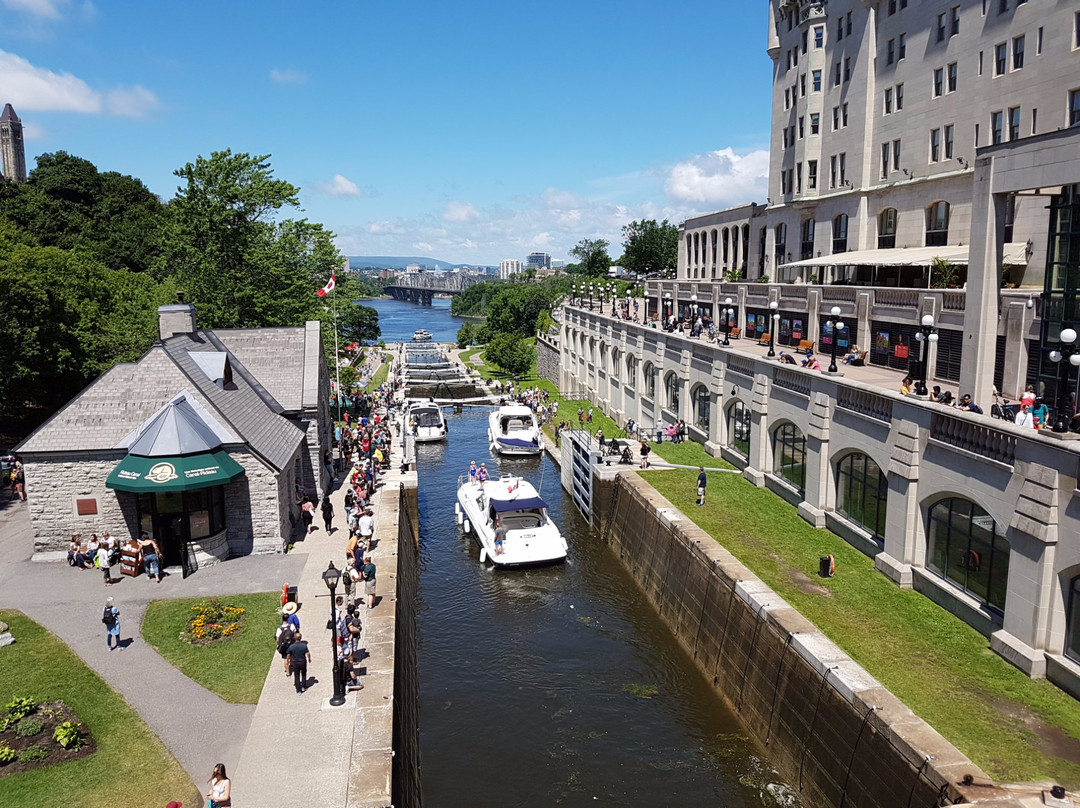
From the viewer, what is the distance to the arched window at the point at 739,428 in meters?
37.0

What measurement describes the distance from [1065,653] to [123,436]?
26807 mm

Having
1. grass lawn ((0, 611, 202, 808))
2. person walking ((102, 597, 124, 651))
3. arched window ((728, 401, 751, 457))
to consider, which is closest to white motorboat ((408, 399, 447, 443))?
arched window ((728, 401, 751, 457))

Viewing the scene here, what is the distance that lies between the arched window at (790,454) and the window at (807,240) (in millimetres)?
26666

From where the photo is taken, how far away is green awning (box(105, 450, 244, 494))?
24.7m

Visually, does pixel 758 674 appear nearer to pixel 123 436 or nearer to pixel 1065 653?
pixel 1065 653

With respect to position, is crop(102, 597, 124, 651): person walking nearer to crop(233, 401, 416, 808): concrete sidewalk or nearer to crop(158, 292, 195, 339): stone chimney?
crop(233, 401, 416, 808): concrete sidewalk

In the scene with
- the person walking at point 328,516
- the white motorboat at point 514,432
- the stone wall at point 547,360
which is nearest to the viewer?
the person walking at point 328,516

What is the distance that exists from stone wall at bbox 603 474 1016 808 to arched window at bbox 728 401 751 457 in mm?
7818

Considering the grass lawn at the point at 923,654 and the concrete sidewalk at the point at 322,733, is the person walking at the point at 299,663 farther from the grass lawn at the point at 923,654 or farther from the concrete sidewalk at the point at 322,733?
the grass lawn at the point at 923,654

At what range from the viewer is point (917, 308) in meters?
33.8

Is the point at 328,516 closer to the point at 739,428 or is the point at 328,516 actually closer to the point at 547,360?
the point at 739,428

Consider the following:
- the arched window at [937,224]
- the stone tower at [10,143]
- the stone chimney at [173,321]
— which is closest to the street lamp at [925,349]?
the arched window at [937,224]

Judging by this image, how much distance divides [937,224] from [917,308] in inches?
443

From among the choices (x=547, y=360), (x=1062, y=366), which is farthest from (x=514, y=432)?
(x=547, y=360)
